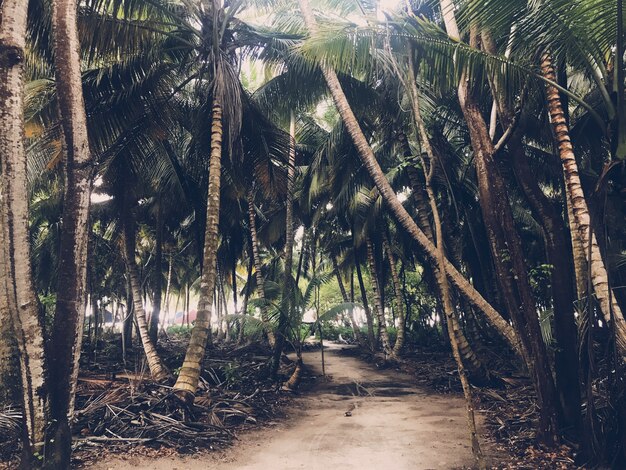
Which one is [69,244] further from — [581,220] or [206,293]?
[581,220]

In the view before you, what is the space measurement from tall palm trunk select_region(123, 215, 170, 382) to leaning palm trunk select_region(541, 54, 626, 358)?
23.7 feet

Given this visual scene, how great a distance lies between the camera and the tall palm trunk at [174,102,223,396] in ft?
19.4

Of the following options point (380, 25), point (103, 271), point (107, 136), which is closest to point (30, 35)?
point (107, 136)

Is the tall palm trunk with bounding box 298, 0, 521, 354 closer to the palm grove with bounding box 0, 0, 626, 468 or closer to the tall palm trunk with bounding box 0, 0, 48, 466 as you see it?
the palm grove with bounding box 0, 0, 626, 468

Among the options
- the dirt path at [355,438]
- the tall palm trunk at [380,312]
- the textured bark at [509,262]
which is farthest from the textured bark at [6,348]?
the tall palm trunk at [380,312]

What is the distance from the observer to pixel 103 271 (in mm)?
14914

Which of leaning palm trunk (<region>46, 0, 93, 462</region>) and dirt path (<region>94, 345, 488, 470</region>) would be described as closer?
leaning palm trunk (<region>46, 0, 93, 462</region>)

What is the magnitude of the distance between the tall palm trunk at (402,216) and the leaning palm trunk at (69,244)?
156 inches

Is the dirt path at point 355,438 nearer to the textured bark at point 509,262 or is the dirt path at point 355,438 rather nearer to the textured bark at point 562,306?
the textured bark at point 509,262

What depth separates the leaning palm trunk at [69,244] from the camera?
12.5 ft

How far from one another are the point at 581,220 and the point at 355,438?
4011 mm

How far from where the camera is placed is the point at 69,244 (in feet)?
13.1

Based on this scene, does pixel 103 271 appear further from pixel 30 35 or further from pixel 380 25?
pixel 380 25

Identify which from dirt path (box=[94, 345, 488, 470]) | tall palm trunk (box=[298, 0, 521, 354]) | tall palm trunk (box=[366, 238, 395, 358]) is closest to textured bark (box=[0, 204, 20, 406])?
dirt path (box=[94, 345, 488, 470])
